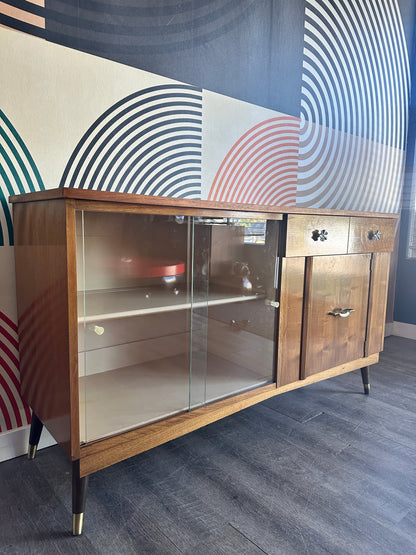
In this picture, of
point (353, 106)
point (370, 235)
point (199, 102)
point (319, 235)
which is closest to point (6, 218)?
point (199, 102)

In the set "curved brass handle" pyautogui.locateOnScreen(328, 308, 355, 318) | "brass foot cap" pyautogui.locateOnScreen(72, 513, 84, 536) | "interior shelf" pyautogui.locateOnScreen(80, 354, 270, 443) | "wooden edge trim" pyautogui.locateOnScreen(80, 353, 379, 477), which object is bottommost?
"brass foot cap" pyautogui.locateOnScreen(72, 513, 84, 536)

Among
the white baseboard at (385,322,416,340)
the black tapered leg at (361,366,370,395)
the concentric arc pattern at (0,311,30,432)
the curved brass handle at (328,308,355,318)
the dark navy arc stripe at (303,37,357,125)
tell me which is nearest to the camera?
the concentric arc pattern at (0,311,30,432)

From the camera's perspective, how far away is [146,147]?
1623 millimetres

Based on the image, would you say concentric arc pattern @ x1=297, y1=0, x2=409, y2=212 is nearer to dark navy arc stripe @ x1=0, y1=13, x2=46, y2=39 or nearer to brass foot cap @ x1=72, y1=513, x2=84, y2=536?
dark navy arc stripe @ x1=0, y1=13, x2=46, y2=39

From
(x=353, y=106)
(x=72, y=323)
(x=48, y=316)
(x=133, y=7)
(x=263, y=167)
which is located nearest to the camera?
(x=72, y=323)

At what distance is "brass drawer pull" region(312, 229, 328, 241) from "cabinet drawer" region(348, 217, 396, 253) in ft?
0.54

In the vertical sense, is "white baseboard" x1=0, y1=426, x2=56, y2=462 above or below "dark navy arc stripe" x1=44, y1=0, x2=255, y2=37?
below

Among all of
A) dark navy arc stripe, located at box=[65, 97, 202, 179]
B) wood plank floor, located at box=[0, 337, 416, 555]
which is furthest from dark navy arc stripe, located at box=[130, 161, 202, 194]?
wood plank floor, located at box=[0, 337, 416, 555]

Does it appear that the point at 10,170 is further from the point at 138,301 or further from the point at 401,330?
the point at 401,330

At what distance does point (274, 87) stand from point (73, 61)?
3.66 feet

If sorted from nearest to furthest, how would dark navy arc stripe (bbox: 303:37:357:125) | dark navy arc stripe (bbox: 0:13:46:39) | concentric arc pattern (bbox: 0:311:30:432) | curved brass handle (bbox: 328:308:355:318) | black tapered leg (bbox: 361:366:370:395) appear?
1. dark navy arc stripe (bbox: 0:13:46:39)
2. concentric arc pattern (bbox: 0:311:30:432)
3. curved brass handle (bbox: 328:308:355:318)
4. black tapered leg (bbox: 361:366:370:395)
5. dark navy arc stripe (bbox: 303:37:357:125)

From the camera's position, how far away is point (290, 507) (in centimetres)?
114

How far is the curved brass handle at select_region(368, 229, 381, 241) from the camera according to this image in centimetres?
169

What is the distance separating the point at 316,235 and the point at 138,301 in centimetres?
70
